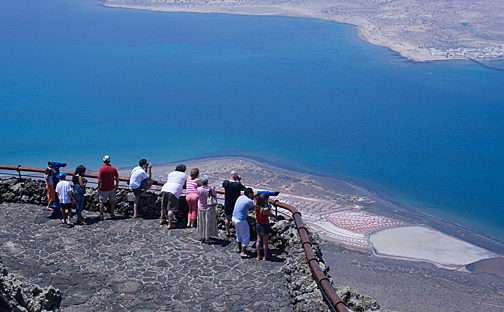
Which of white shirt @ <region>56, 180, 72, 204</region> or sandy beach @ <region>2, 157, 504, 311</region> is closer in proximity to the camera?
white shirt @ <region>56, 180, 72, 204</region>

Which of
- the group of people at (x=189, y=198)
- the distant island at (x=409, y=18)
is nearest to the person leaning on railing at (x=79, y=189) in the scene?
the group of people at (x=189, y=198)

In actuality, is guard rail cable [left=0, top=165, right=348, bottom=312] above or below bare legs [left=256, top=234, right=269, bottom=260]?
above

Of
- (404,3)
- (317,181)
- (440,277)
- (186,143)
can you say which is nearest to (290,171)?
(317,181)

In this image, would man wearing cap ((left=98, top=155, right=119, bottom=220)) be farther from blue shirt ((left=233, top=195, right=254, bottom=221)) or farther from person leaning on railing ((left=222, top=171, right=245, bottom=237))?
blue shirt ((left=233, top=195, right=254, bottom=221))

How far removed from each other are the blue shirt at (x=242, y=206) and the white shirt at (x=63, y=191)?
3766 mm

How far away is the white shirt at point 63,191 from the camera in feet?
34.7

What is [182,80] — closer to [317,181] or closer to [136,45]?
[136,45]

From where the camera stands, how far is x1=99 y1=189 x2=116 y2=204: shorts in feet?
36.3

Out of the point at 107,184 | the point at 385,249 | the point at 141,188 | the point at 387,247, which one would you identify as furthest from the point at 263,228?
the point at 387,247

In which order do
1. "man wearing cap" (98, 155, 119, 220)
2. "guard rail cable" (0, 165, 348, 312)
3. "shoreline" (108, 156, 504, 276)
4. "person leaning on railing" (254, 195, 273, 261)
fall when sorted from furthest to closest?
1. "shoreline" (108, 156, 504, 276)
2. "man wearing cap" (98, 155, 119, 220)
3. "person leaning on railing" (254, 195, 273, 261)
4. "guard rail cable" (0, 165, 348, 312)

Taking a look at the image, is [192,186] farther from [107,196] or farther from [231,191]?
[107,196]

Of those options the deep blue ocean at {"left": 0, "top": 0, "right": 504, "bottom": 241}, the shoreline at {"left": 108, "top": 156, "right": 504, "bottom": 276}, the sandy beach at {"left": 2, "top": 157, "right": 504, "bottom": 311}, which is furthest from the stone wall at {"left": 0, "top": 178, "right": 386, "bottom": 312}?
the deep blue ocean at {"left": 0, "top": 0, "right": 504, "bottom": 241}

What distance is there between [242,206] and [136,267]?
2.20 m

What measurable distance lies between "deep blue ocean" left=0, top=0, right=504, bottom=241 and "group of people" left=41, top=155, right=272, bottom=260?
35.4 meters
